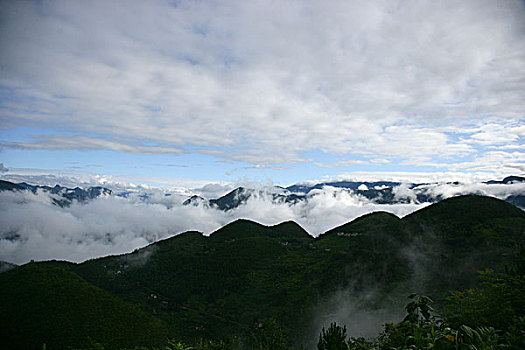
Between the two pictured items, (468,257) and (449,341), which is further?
(468,257)

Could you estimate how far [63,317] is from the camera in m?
119

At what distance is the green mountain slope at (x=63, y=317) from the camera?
106938mm

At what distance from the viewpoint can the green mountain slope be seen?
351 feet

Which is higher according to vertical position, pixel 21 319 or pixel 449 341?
pixel 449 341

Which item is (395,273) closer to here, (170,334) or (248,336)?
(248,336)

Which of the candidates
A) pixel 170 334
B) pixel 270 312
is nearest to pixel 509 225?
pixel 270 312

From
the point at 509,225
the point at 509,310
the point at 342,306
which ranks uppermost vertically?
the point at 509,310

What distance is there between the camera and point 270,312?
585 ft

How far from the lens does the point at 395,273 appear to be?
536 ft

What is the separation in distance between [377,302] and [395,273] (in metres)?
31.9

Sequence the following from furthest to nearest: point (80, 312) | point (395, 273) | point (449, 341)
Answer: point (395, 273)
point (80, 312)
point (449, 341)

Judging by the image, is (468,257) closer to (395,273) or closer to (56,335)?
(395,273)

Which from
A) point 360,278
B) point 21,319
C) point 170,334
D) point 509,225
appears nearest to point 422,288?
point 360,278

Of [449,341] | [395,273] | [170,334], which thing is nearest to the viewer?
[449,341]
